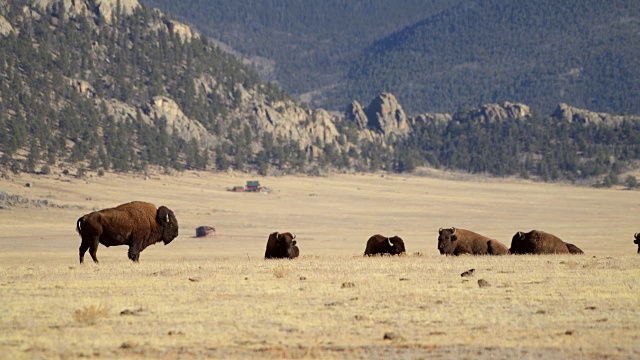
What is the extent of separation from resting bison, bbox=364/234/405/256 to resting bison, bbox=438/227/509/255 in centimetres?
137

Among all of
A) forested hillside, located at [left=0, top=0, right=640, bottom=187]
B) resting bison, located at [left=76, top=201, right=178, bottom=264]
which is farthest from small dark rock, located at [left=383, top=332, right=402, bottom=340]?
forested hillside, located at [left=0, top=0, right=640, bottom=187]

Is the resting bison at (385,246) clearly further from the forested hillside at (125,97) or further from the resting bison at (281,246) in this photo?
the forested hillside at (125,97)

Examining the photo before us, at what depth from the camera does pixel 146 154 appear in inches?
5212

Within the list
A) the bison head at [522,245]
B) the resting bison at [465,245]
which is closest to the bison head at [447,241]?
the resting bison at [465,245]

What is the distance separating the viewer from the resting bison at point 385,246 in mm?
34031

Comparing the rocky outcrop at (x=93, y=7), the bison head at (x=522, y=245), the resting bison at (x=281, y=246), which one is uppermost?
the rocky outcrop at (x=93, y=7)

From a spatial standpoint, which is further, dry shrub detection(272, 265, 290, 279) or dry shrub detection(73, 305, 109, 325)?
dry shrub detection(272, 265, 290, 279)

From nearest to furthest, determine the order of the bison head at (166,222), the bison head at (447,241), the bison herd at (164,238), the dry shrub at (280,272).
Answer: the dry shrub at (280,272), the bison herd at (164,238), the bison head at (166,222), the bison head at (447,241)

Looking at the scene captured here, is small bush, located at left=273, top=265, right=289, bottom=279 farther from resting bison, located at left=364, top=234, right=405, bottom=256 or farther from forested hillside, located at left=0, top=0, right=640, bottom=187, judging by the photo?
forested hillside, located at left=0, top=0, right=640, bottom=187

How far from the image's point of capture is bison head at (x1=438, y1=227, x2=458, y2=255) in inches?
1331

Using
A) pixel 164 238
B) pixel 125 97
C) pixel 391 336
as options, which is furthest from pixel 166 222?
pixel 125 97

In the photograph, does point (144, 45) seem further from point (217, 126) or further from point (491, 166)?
point (491, 166)

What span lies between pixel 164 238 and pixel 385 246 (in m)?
8.09

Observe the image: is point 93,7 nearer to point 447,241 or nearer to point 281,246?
point 281,246
